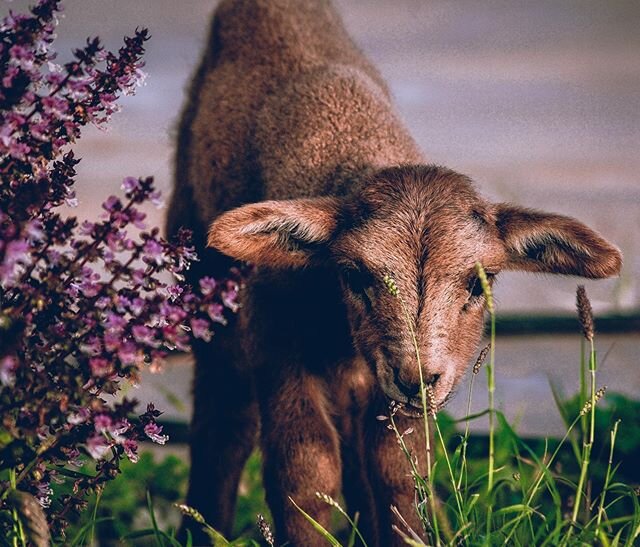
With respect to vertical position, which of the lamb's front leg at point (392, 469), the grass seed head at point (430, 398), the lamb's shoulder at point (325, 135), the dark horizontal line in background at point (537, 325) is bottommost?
the lamb's front leg at point (392, 469)

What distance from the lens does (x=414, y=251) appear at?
11.9 ft

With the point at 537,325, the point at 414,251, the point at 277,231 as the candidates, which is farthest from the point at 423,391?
the point at 537,325

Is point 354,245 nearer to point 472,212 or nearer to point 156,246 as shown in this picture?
point 472,212

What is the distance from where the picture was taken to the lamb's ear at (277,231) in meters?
3.64

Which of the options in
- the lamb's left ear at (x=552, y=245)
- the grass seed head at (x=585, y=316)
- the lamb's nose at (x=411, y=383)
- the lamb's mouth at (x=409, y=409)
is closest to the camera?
the grass seed head at (x=585, y=316)

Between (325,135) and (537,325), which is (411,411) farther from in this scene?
(537,325)

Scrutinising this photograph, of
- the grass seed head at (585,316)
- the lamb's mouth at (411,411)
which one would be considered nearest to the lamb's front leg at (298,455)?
the lamb's mouth at (411,411)

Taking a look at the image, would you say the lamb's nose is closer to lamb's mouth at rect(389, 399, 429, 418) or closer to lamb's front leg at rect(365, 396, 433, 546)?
lamb's mouth at rect(389, 399, 429, 418)

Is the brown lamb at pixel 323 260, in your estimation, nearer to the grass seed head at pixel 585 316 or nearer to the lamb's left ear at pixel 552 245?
the lamb's left ear at pixel 552 245

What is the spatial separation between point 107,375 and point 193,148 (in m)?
2.20

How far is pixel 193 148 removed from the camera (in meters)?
5.12

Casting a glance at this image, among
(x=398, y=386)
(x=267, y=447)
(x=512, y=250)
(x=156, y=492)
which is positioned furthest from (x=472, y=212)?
(x=156, y=492)

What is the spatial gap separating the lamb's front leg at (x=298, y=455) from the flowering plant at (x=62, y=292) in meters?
0.84

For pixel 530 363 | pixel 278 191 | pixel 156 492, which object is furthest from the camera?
pixel 530 363
